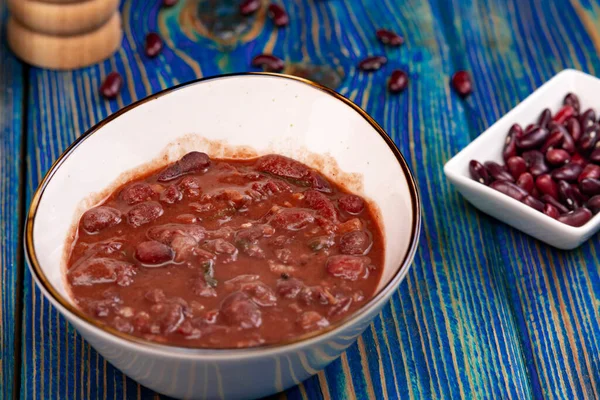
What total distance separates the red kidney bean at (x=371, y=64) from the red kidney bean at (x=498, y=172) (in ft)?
3.58

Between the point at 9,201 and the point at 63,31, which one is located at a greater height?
the point at 63,31

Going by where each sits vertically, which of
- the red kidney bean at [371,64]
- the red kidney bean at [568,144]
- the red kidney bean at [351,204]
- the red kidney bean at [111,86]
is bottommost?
the red kidney bean at [111,86]

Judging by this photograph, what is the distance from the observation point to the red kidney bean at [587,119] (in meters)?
3.86

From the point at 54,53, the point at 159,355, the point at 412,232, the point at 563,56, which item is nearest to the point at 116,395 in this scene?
the point at 159,355

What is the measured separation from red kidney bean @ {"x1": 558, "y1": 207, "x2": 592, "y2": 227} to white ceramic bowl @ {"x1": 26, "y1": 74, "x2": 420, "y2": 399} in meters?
0.82

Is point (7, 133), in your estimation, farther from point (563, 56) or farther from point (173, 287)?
point (563, 56)

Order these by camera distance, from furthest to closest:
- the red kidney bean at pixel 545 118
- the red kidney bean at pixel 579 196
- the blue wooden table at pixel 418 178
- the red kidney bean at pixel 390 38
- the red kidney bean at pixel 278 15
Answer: the red kidney bean at pixel 278 15 → the red kidney bean at pixel 390 38 → the red kidney bean at pixel 545 118 → the red kidney bean at pixel 579 196 → the blue wooden table at pixel 418 178

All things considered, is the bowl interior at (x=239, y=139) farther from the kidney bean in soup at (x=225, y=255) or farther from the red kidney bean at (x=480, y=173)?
the red kidney bean at (x=480, y=173)

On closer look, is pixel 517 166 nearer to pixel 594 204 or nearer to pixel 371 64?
pixel 594 204

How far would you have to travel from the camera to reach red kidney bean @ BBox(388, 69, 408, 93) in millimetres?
4320

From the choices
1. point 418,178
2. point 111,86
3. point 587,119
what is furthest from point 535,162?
point 111,86

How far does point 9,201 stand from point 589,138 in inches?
104

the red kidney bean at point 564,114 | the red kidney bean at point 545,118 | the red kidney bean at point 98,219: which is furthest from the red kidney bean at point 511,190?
the red kidney bean at point 98,219

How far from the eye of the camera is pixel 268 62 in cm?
442
